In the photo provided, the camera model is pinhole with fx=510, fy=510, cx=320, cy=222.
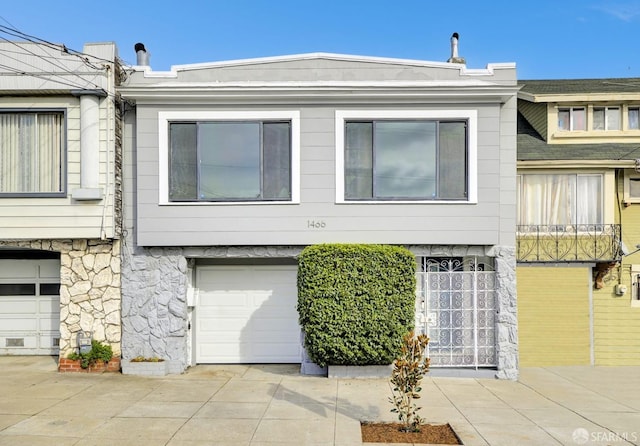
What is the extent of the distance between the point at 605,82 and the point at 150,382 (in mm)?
Answer: 13406

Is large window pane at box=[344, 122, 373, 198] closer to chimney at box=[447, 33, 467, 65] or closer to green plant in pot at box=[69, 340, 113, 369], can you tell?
chimney at box=[447, 33, 467, 65]

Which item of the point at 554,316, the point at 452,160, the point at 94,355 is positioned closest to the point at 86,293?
the point at 94,355

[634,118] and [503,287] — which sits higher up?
[634,118]

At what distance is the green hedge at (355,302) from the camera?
27.1 feet

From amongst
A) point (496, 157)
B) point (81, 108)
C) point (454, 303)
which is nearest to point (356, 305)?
point (454, 303)

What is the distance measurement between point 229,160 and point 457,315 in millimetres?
4941

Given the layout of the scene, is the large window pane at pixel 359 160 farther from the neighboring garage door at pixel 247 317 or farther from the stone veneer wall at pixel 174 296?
the neighboring garage door at pixel 247 317

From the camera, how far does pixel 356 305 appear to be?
830 centimetres

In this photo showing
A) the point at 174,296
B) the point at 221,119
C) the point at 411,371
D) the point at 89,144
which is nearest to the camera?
the point at 411,371

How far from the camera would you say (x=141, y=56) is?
31.1 ft

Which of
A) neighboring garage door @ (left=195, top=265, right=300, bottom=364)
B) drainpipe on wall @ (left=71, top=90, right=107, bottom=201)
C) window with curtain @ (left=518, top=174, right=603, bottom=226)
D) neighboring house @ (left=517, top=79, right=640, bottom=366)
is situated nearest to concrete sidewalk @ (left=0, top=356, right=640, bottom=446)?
neighboring garage door @ (left=195, top=265, right=300, bottom=364)

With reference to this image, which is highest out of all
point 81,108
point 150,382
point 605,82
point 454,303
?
point 605,82

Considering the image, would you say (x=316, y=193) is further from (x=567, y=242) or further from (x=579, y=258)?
(x=579, y=258)

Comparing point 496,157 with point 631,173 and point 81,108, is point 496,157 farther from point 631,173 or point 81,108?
point 81,108
